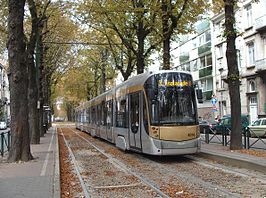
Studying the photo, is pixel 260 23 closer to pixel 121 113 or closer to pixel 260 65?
pixel 260 65

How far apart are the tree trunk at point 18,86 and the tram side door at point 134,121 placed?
162 inches

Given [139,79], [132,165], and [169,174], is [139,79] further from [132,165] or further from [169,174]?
[169,174]

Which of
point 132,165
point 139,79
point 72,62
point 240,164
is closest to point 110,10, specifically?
point 139,79

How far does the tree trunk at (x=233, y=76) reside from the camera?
16109mm

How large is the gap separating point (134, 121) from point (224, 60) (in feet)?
107

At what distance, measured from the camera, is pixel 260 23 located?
37688 millimetres

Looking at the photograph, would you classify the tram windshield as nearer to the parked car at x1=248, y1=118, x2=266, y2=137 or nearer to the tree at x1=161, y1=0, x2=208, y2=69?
the tree at x1=161, y1=0, x2=208, y2=69

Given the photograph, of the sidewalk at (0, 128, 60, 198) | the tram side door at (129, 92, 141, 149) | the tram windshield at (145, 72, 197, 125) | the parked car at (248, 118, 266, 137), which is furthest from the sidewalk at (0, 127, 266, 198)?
the parked car at (248, 118, 266, 137)

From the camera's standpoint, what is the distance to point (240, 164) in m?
12.8

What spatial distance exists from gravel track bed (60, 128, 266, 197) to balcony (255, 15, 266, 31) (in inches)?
1007

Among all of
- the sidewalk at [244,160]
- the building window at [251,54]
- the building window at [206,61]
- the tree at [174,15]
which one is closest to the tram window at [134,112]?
the sidewalk at [244,160]

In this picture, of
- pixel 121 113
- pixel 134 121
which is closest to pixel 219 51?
pixel 121 113

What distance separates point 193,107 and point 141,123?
203 centimetres

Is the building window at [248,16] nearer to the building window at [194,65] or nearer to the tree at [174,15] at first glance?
the building window at [194,65]
